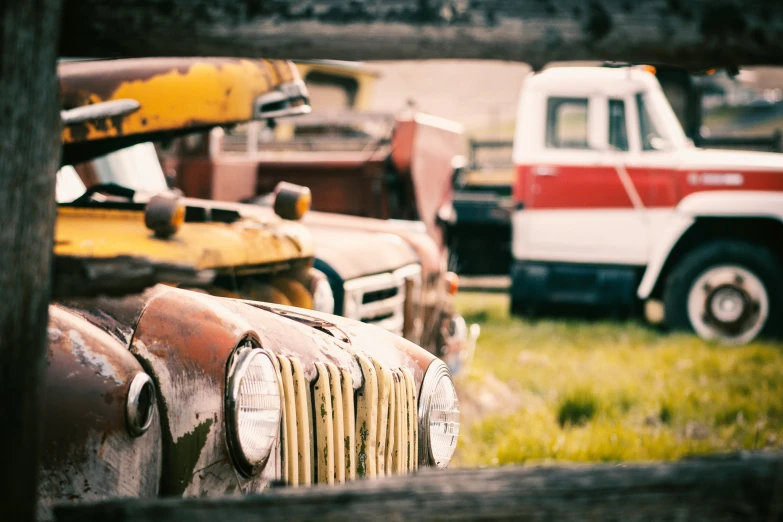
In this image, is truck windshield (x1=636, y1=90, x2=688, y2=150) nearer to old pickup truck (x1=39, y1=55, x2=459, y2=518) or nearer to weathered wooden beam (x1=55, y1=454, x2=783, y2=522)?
old pickup truck (x1=39, y1=55, x2=459, y2=518)

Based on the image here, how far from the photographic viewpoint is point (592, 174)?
8.23 metres

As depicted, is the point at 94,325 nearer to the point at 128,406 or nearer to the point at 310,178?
the point at 128,406

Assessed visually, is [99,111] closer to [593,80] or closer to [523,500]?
[523,500]

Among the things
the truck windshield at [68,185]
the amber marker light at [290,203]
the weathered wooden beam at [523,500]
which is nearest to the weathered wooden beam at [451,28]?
the weathered wooden beam at [523,500]

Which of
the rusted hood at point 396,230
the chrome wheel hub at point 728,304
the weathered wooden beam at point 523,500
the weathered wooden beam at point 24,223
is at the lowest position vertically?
the chrome wheel hub at point 728,304

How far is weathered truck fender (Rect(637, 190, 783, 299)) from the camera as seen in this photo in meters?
Result: 8.08

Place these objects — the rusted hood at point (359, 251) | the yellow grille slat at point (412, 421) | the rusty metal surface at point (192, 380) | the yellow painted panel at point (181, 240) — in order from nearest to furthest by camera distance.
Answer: the rusty metal surface at point (192, 380)
the yellow grille slat at point (412, 421)
the yellow painted panel at point (181, 240)
the rusted hood at point (359, 251)

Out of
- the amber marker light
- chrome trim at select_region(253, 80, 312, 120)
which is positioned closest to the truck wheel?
the amber marker light

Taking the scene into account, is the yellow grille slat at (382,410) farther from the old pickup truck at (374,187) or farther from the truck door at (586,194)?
the truck door at (586,194)

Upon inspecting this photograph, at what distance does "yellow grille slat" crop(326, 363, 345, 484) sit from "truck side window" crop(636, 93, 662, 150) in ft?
22.6

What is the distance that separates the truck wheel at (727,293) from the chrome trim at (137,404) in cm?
705

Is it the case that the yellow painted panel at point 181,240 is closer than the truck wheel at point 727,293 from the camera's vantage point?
Yes

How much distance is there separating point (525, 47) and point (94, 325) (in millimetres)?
1035

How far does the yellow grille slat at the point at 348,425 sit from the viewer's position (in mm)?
1996
